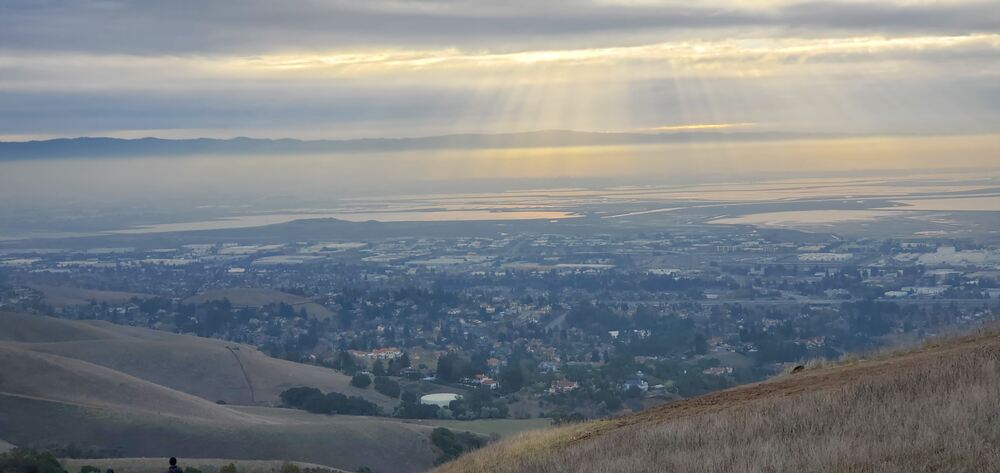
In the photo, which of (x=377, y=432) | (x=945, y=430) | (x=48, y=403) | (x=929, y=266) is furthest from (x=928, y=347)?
(x=929, y=266)

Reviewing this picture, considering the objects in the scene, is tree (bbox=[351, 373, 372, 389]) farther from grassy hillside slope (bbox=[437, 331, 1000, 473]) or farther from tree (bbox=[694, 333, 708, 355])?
grassy hillside slope (bbox=[437, 331, 1000, 473])

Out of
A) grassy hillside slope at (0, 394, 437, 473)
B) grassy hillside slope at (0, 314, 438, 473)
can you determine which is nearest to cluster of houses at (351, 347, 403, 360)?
grassy hillside slope at (0, 314, 438, 473)

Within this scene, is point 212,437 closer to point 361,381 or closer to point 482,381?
point 361,381

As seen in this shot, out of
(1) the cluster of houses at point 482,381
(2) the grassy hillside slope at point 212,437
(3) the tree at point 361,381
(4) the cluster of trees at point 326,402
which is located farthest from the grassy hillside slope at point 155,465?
(1) the cluster of houses at point 482,381

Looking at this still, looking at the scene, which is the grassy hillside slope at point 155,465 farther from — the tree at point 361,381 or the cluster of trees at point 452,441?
the tree at point 361,381

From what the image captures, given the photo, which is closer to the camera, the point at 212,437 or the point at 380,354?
the point at 212,437

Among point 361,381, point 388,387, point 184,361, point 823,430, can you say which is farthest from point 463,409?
point 823,430

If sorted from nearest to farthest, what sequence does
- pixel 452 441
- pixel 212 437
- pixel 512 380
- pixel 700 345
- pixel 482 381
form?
1. pixel 452 441
2. pixel 212 437
3. pixel 512 380
4. pixel 482 381
5. pixel 700 345
